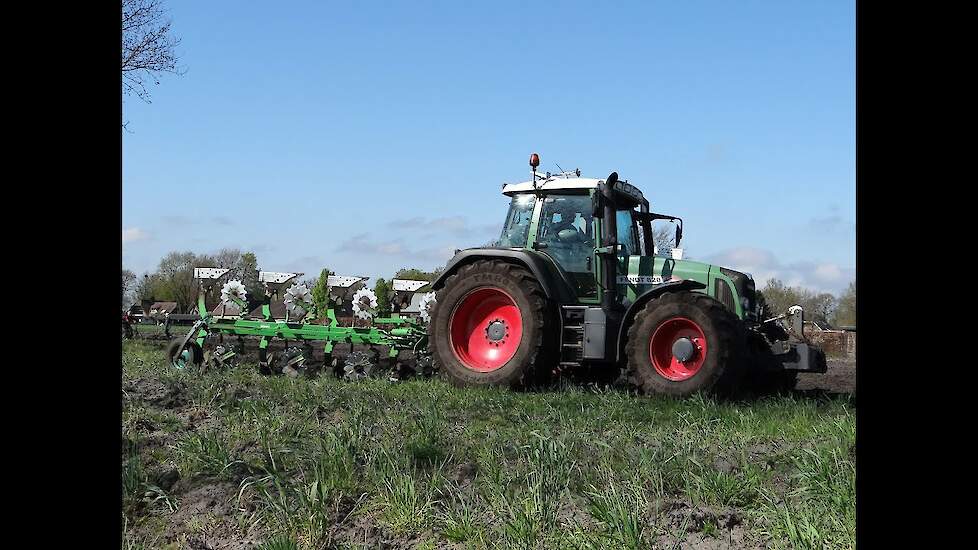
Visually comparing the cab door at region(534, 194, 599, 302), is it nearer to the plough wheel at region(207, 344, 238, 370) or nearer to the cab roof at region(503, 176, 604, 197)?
the cab roof at region(503, 176, 604, 197)

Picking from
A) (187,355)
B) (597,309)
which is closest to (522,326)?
(597,309)

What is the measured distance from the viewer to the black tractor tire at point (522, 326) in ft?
27.6

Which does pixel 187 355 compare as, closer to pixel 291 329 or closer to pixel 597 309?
pixel 291 329

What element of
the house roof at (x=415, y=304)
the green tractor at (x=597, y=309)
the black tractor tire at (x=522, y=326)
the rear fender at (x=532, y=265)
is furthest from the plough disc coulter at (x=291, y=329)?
the rear fender at (x=532, y=265)

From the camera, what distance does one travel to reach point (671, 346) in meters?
8.02

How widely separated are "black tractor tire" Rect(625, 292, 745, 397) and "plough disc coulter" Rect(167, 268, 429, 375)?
115 inches

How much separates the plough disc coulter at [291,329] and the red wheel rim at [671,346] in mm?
3017

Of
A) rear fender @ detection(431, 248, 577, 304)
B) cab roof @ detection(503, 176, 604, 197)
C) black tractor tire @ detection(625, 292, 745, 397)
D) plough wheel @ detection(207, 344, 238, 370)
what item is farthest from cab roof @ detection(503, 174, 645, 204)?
plough wheel @ detection(207, 344, 238, 370)

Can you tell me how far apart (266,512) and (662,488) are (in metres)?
1.90

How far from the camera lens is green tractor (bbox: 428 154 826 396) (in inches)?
309

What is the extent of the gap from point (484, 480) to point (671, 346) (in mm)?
4435

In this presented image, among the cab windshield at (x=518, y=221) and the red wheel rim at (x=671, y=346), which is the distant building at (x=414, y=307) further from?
the red wheel rim at (x=671, y=346)
